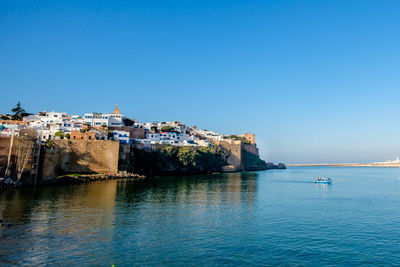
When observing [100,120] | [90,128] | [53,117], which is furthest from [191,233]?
[53,117]

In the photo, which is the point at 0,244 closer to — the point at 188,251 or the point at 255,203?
the point at 188,251

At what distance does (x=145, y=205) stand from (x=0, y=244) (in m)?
14.4

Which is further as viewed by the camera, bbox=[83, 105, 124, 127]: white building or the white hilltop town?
bbox=[83, 105, 124, 127]: white building

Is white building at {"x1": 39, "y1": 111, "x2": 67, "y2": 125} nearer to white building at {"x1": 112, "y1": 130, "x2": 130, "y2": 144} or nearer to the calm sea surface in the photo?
white building at {"x1": 112, "y1": 130, "x2": 130, "y2": 144}

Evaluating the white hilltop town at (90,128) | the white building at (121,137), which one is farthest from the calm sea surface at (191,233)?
the white building at (121,137)

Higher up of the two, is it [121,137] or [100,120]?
[100,120]


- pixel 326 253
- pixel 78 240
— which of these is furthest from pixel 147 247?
pixel 326 253

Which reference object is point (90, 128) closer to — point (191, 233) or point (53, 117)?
point (53, 117)

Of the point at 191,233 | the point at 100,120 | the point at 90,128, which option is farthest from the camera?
the point at 100,120

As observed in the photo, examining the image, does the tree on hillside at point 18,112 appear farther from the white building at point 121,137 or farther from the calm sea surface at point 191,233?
the calm sea surface at point 191,233

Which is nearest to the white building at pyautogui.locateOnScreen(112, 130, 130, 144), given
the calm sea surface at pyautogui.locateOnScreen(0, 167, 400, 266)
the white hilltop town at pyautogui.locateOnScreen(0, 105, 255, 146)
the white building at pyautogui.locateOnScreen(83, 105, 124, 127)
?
the white hilltop town at pyautogui.locateOnScreen(0, 105, 255, 146)

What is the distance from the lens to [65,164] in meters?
52.0

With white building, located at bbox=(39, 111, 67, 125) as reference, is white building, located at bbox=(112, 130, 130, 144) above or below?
below

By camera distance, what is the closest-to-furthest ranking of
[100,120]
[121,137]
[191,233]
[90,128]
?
[191,233]
[90,128]
[121,137]
[100,120]
